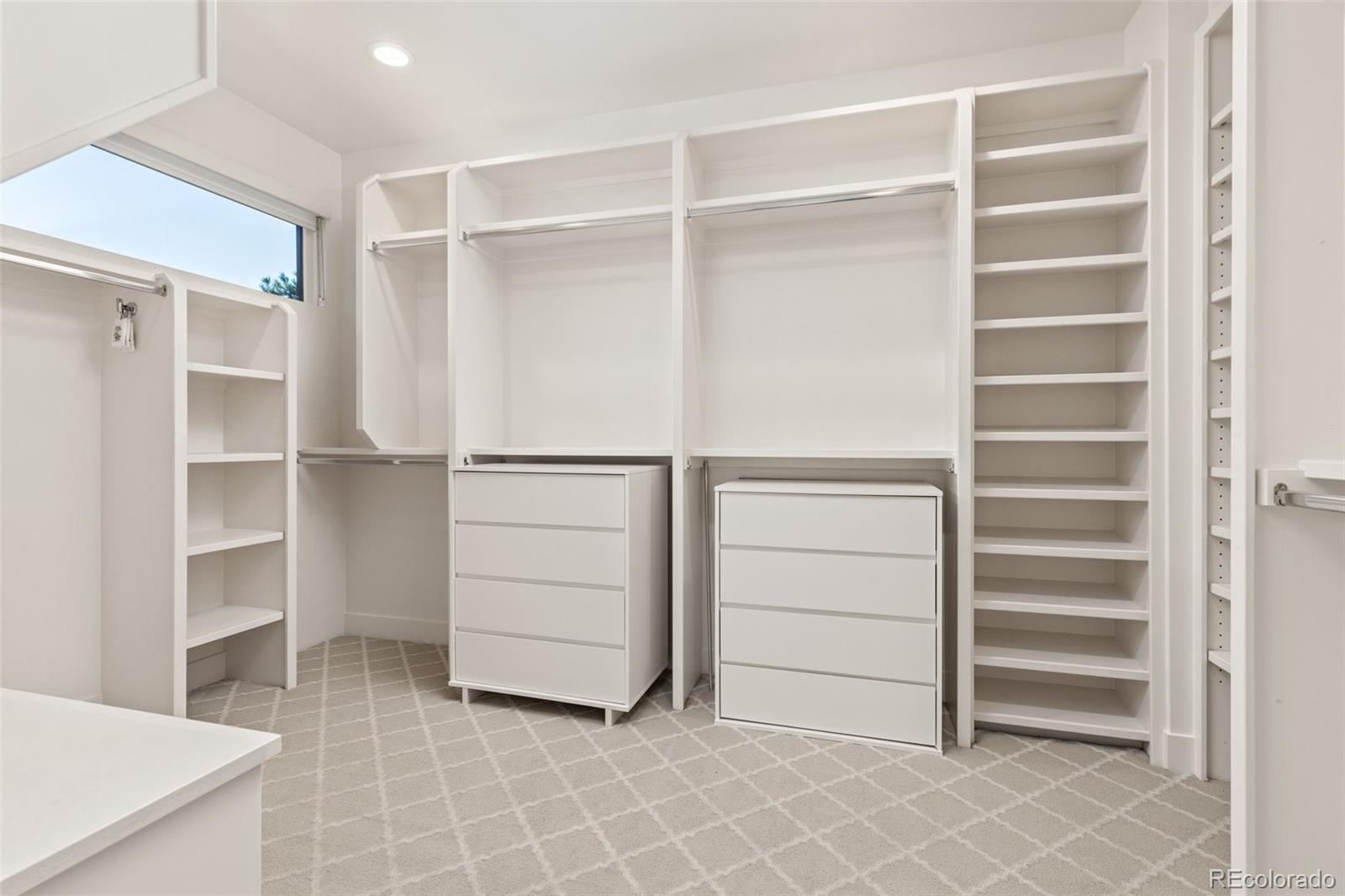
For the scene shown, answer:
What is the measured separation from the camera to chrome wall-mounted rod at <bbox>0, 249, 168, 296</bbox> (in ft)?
6.12

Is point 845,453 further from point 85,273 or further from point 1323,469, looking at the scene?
point 85,273

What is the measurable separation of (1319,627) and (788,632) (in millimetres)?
1481

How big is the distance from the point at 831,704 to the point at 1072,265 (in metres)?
1.74

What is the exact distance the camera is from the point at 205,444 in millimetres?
2699

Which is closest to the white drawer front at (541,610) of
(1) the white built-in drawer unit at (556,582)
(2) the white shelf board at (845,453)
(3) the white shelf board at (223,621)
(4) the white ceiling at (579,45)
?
(1) the white built-in drawer unit at (556,582)

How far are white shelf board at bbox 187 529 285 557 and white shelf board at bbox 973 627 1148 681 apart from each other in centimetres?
280

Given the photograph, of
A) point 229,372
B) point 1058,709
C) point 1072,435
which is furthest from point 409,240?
point 1058,709

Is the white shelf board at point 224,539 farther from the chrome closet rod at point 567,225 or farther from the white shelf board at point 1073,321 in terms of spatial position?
the white shelf board at point 1073,321

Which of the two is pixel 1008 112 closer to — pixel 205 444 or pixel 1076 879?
pixel 1076 879

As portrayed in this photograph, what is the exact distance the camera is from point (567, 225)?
263 centimetres

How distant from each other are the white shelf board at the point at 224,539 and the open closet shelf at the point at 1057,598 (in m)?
2.78

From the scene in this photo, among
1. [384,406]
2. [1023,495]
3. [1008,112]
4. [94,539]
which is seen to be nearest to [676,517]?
[1023,495]

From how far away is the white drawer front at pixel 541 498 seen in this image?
2.38 metres

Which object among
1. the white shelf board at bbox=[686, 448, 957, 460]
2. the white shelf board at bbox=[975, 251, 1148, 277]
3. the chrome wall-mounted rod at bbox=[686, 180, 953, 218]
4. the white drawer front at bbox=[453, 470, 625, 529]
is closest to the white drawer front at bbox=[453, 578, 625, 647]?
the white drawer front at bbox=[453, 470, 625, 529]
